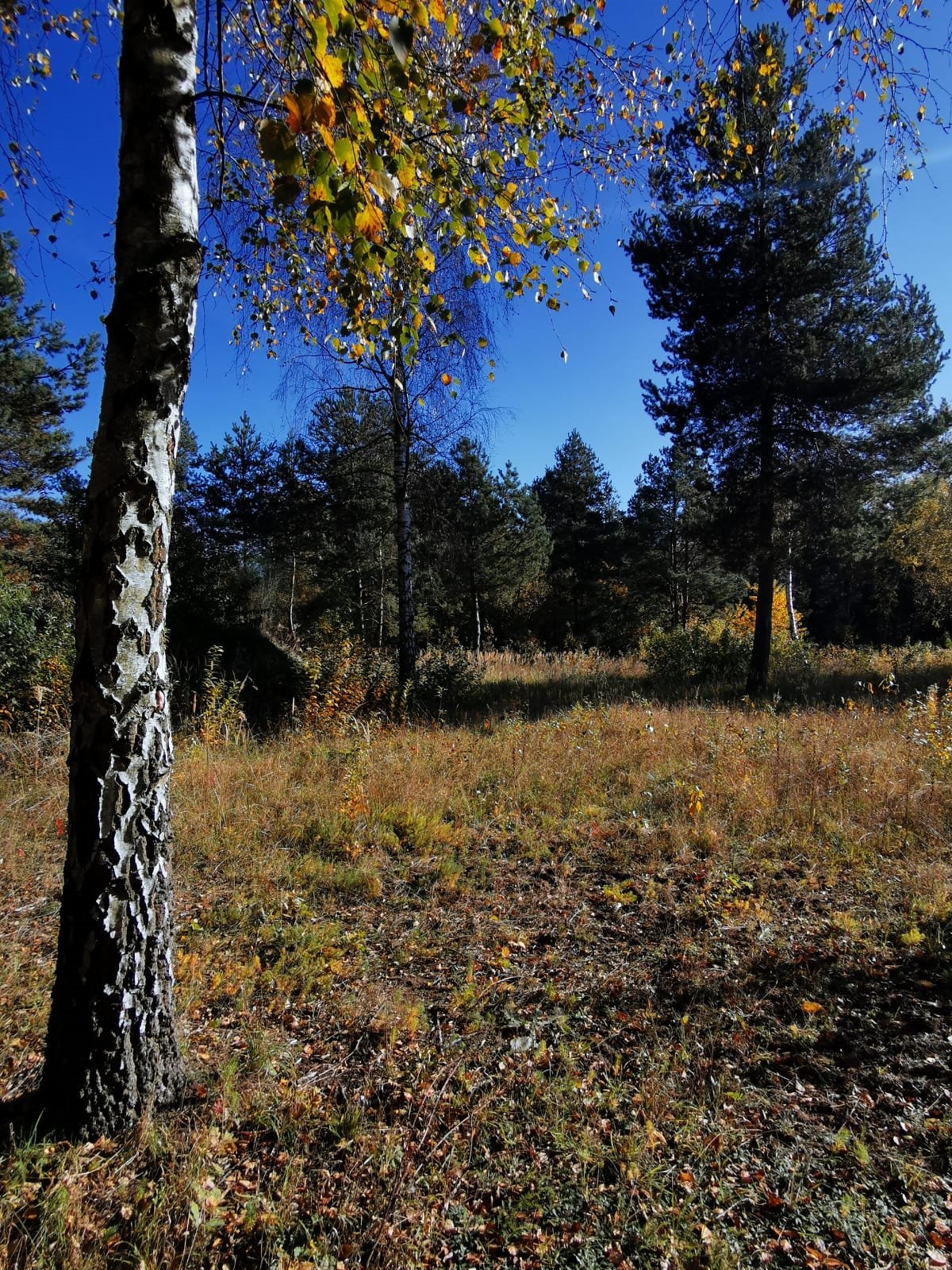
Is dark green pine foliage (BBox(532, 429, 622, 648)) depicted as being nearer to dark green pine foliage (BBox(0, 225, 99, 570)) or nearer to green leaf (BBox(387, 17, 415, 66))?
dark green pine foliage (BBox(0, 225, 99, 570))

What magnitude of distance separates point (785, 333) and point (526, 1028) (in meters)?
12.4

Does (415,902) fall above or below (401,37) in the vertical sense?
below

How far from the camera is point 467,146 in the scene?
2855 mm

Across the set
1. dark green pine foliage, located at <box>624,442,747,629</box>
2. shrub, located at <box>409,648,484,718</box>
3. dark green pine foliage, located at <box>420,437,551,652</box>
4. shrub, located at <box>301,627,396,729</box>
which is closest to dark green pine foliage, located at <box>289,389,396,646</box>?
shrub, located at <box>301,627,396,729</box>

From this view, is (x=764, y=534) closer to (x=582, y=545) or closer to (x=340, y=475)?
(x=340, y=475)

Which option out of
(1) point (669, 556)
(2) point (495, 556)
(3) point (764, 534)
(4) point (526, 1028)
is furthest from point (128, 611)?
(1) point (669, 556)

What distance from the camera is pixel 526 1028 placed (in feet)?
8.21

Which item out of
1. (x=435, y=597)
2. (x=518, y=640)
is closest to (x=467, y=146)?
(x=435, y=597)

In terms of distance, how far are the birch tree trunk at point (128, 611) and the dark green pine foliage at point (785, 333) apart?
1066 centimetres

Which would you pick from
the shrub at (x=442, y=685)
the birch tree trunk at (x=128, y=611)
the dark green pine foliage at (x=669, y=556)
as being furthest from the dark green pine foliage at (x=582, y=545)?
the birch tree trunk at (x=128, y=611)

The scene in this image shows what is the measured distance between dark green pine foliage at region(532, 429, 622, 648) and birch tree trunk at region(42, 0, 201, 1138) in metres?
26.8

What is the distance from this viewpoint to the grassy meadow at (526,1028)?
168cm

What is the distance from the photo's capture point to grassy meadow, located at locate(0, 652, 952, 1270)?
1677 millimetres

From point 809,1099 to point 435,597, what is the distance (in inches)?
894
